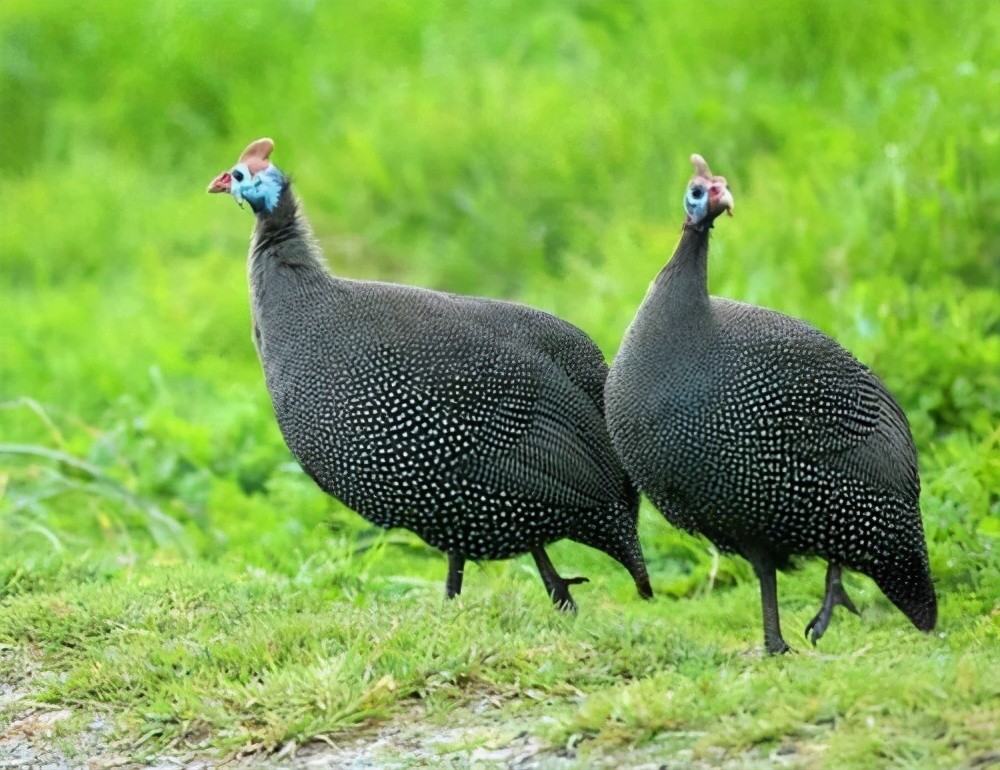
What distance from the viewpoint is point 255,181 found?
486 cm

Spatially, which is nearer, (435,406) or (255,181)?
(435,406)

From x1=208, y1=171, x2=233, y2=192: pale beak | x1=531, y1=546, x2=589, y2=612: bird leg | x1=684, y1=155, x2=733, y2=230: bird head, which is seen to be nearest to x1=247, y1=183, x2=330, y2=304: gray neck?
x1=208, y1=171, x2=233, y2=192: pale beak

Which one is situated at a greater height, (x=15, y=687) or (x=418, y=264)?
(x=418, y=264)

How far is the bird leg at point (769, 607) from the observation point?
4.39 meters

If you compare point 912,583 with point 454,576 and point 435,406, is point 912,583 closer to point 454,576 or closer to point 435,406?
Result: point 454,576

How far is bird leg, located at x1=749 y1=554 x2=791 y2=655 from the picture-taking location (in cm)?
439

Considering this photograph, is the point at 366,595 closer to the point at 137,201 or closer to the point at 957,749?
the point at 957,749

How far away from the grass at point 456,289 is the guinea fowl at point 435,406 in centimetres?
27

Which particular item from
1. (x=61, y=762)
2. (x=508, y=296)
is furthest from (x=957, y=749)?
(x=508, y=296)

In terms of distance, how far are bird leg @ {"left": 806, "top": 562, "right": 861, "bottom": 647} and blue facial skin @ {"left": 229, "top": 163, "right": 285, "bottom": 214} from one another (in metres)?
1.97

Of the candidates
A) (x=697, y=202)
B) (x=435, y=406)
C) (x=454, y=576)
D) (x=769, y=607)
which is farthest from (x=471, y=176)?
(x=769, y=607)

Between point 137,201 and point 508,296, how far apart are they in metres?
3.19

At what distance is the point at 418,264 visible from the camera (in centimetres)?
875

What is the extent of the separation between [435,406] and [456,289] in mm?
4117
